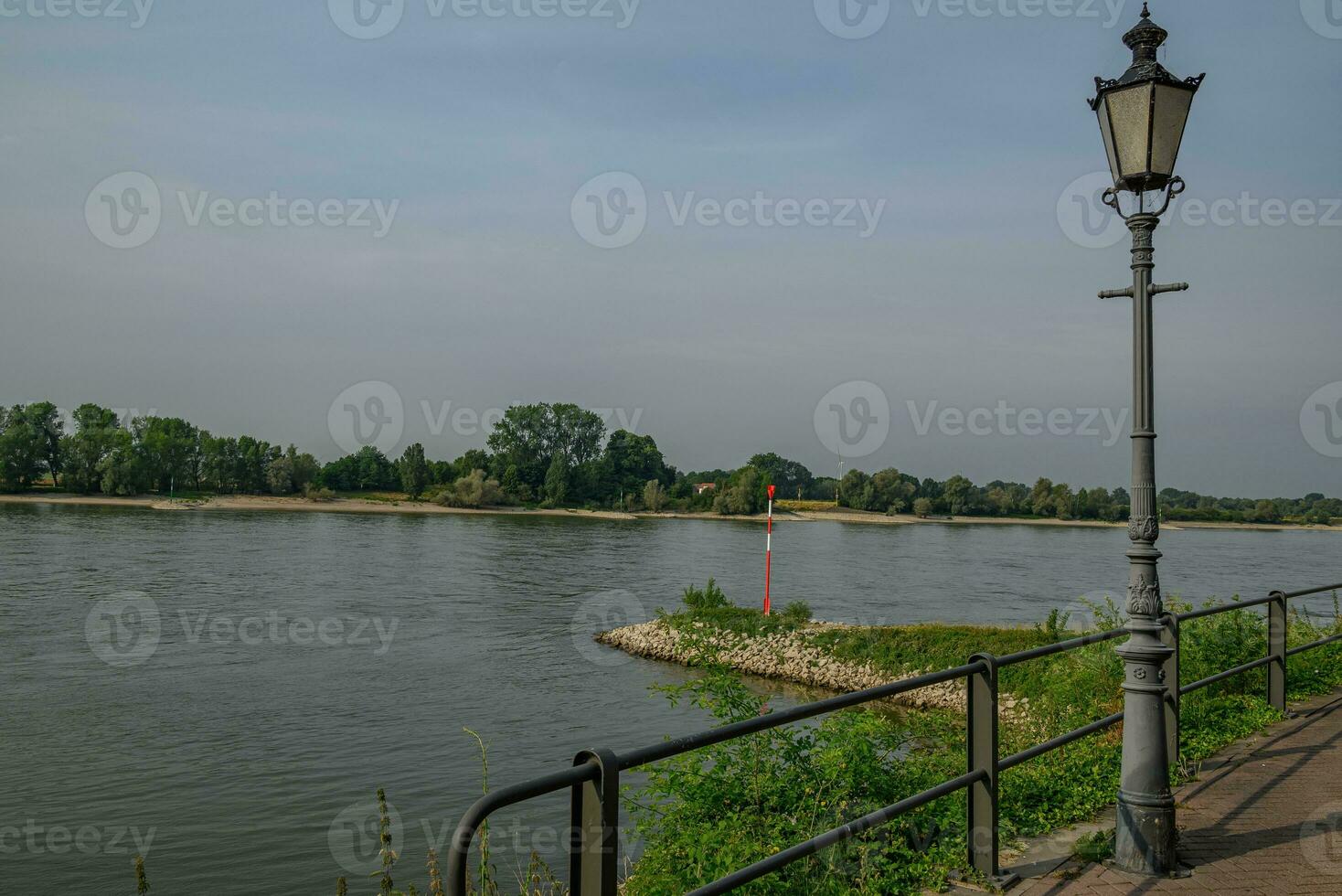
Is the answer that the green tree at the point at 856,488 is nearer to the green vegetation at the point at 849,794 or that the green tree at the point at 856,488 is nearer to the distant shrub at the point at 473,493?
the distant shrub at the point at 473,493

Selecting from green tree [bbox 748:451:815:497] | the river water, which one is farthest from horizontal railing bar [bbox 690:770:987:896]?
green tree [bbox 748:451:815:497]

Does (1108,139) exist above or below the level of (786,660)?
above

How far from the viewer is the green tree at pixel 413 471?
122438 mm

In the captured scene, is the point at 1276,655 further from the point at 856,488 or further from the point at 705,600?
the point at 856,488

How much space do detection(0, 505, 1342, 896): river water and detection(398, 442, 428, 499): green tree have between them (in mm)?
62904

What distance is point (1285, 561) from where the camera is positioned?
70750mm

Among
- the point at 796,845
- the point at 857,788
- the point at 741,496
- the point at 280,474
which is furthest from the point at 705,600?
the point at 280,474

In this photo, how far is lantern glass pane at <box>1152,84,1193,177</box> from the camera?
16.5 feet

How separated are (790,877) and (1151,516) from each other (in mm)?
2757

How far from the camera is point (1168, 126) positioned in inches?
199

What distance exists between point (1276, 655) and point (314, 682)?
747 inches

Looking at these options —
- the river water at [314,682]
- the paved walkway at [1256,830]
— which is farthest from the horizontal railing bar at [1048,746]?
the river water at [314,682]

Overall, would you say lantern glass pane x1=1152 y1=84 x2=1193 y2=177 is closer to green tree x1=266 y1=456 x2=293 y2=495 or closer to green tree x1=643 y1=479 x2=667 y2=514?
green tree x1=266 y1=456 x2=293 y2=495

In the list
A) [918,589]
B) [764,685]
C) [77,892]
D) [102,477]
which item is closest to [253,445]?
[102,477]
